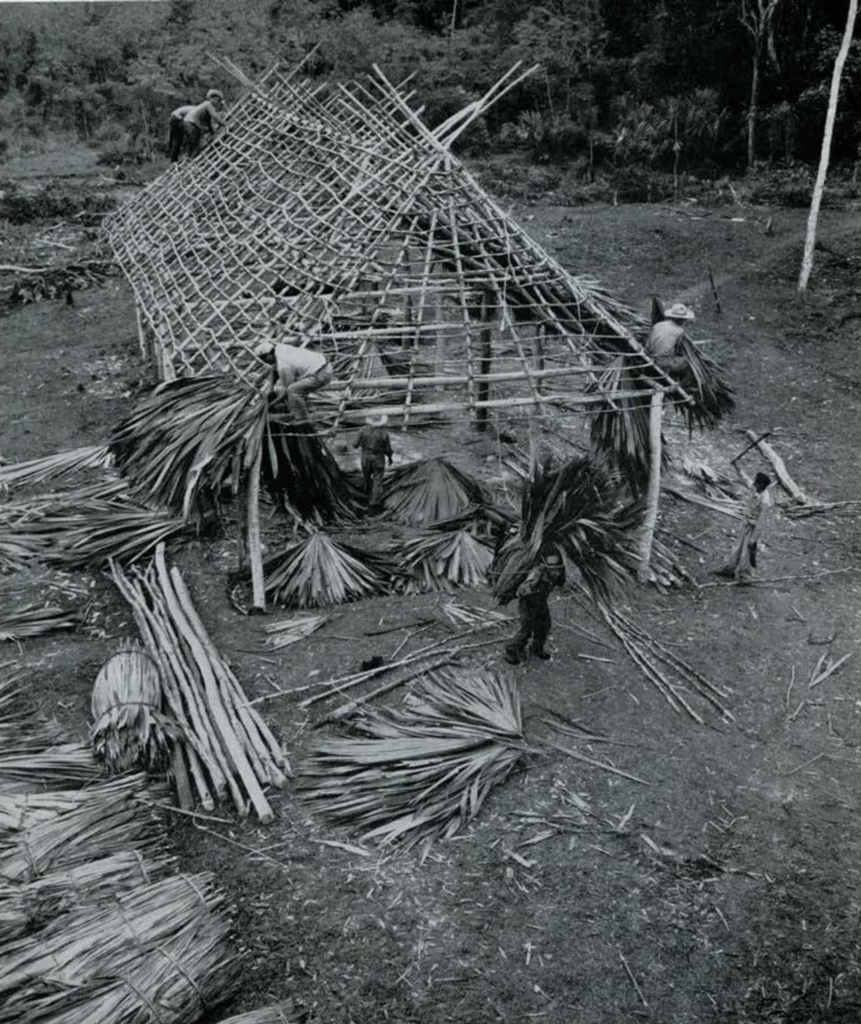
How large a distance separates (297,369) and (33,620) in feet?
9.57

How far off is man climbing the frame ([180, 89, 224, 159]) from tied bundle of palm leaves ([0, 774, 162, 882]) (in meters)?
10.6

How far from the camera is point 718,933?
200 inches

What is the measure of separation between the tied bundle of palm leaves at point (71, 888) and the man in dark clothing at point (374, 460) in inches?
184

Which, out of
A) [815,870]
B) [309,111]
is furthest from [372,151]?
[815,870]

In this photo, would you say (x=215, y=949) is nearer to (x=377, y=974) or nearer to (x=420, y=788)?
(x=377, y=974)

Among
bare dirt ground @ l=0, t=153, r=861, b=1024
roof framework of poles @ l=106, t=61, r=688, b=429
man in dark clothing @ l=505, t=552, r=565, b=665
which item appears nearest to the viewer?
bare dirt ground @ l=0, t=153, r=861, b=1024

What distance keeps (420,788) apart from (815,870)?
7.76 feet

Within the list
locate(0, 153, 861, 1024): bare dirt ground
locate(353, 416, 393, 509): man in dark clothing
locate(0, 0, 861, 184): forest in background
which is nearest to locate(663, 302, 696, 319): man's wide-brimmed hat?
locate(0, 153, 861, 1024): bare dirt ground

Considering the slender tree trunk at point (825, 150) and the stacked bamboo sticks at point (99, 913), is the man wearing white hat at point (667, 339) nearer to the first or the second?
the stacked bamboo sticks at point (99, 913)

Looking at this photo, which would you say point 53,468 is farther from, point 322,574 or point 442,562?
point 442,562

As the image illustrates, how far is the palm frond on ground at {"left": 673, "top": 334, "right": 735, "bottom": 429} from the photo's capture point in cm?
842

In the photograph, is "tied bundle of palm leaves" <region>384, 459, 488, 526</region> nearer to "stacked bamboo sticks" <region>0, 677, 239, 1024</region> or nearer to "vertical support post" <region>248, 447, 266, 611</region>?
"vertical support post" <region>248, 447, 266, 611</region>

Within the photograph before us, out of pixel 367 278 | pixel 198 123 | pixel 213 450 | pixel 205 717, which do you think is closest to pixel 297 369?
pixel 213 450

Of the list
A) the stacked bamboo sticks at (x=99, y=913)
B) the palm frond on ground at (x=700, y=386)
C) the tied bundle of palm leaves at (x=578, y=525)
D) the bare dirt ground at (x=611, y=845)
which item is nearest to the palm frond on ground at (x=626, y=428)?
the palm frond on ground at (x=700, y=386)
